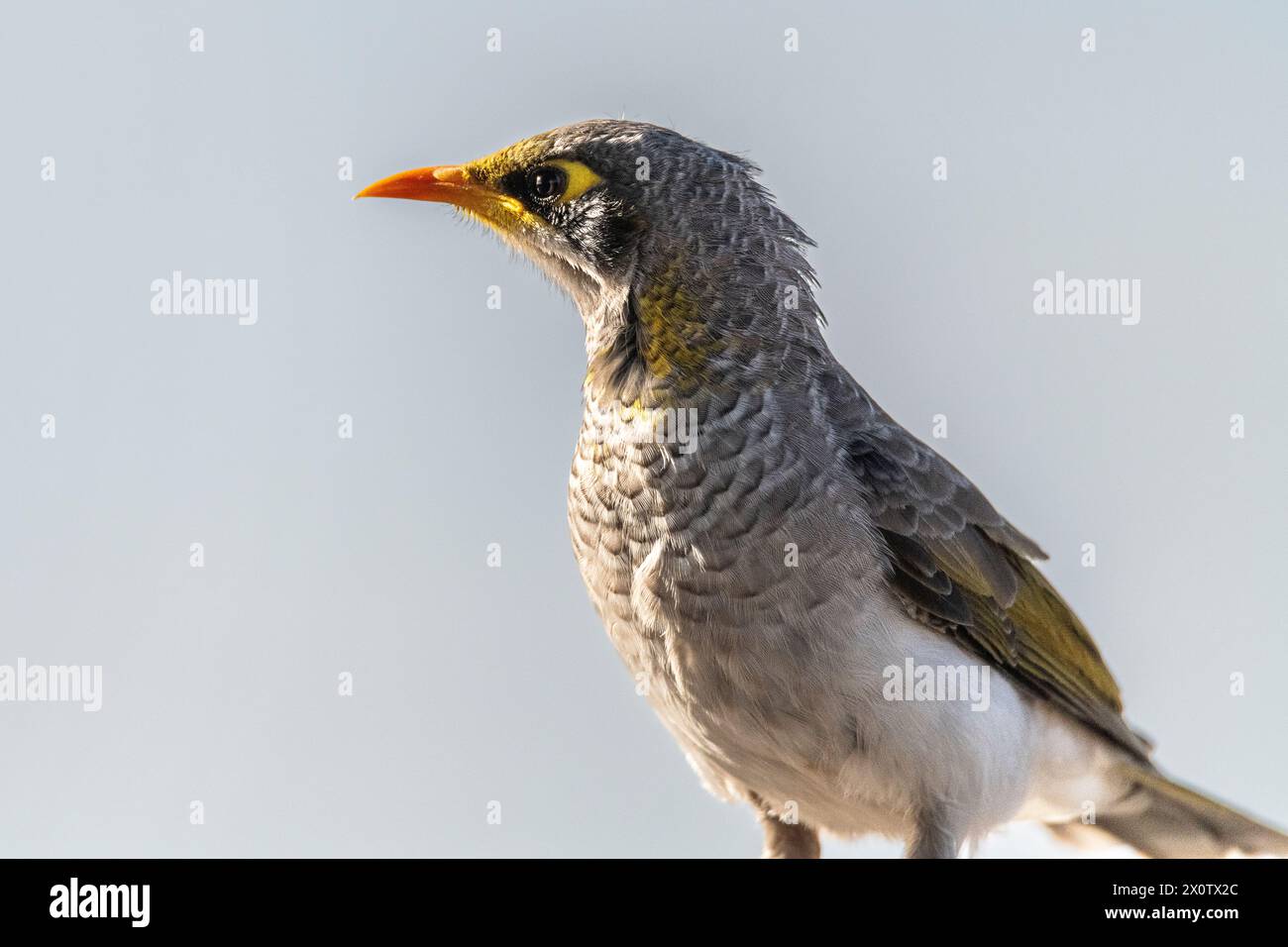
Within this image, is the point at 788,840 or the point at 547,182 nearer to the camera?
the point at 547,182

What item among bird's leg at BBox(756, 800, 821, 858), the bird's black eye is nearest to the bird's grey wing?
bird's leg at BBox(756, 800, 821, 858)

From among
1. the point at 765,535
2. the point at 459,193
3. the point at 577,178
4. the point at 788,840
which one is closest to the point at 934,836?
the point at 788,840

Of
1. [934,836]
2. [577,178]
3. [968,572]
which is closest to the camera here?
[934,836]

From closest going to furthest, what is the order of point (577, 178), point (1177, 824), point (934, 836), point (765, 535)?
point (765, 535)
point (934, 836)
point (577, 178)
point (1177, 824)

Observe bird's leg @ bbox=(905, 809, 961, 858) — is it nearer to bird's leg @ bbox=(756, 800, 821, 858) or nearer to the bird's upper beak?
bird's leg @ bbox=(756, 800, 821, 858)

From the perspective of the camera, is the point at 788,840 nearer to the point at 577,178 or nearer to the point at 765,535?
the point at 765,535

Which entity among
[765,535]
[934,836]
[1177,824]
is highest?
[765,535]

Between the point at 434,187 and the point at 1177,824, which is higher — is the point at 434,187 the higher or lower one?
the higher one

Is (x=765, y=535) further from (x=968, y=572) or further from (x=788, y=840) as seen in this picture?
(x=788, y=840)
